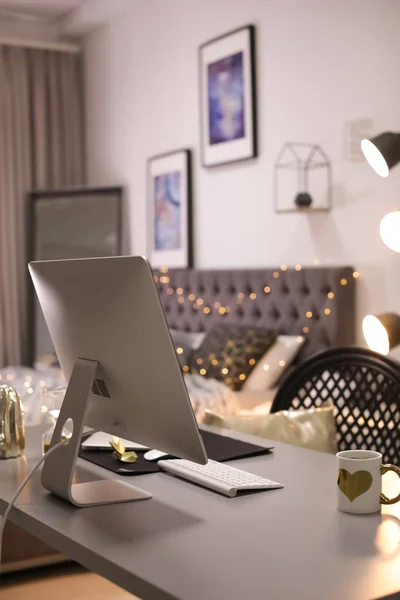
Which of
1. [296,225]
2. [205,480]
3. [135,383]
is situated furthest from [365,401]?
[296,225]

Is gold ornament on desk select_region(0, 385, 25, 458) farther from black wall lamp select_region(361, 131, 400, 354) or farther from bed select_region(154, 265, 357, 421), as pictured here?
bed select_region(154, 265, 357, 421)

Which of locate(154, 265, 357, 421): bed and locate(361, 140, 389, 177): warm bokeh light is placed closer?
locate(361, 140, 389, 177): warm bokeh light

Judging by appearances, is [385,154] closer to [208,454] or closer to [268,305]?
[208,454]

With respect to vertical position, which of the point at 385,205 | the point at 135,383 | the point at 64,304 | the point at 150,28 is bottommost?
the point at 135,383

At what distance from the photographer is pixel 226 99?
4.54m

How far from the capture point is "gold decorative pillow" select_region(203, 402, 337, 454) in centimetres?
205

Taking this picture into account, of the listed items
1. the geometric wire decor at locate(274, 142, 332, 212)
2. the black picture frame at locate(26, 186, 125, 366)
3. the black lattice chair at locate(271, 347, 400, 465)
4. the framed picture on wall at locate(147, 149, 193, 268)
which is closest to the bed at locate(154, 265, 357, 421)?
the framed picture on wall at locate(147, 149, 193, 268)

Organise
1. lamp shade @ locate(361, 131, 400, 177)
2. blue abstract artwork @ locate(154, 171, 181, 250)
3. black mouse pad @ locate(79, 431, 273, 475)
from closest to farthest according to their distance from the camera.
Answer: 1. black mouse pad @ locate(79, 431, 273, 475)
2. lamp shade @ locate(361, 131, 400, 177)
3. blue abstract artwork @ locate(154, 171, 181, 250)

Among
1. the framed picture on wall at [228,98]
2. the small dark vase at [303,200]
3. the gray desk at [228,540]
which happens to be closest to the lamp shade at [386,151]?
the gray desk at [228,540]

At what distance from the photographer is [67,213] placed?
5.96 metres

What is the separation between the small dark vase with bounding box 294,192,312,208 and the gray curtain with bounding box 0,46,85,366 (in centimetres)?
280

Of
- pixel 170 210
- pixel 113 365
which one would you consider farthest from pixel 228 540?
pixel 170 210

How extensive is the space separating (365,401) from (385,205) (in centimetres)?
165

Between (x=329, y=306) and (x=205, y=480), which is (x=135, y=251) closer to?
(x=329, y=306)
